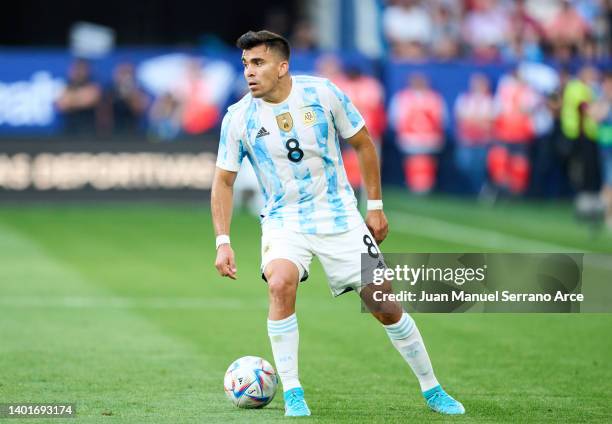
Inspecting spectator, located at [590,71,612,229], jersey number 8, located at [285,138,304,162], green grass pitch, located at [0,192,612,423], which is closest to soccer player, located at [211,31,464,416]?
jersey number 8, located at [285,138,304,162]

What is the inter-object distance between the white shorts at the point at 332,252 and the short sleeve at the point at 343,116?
571 millimetres

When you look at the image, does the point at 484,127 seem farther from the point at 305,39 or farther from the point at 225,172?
the point at 225,172

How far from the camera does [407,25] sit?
2797cm

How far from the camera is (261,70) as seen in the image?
759 cm

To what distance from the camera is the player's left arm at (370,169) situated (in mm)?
7844

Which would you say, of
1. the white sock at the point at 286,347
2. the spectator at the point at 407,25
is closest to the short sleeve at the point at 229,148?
the white sock at the point at 286,347

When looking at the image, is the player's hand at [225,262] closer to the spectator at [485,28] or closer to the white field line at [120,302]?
the white field line at [120,302]

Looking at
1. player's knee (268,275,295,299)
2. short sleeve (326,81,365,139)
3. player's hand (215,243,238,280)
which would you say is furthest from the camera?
short sleeve (326,81,365,139)

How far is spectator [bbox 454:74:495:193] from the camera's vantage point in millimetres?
25453

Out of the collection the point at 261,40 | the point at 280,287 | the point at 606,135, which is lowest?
the point at 606,135

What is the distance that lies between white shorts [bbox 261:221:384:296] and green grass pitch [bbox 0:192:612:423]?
2.53 feet

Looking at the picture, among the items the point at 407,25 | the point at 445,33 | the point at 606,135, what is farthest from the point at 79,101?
the point at 606,135

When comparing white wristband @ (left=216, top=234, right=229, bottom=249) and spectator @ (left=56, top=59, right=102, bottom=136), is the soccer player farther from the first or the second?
spectator @ (left=56, top=59, right=102, bottom=136)

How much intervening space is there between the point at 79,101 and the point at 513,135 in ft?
26.1
